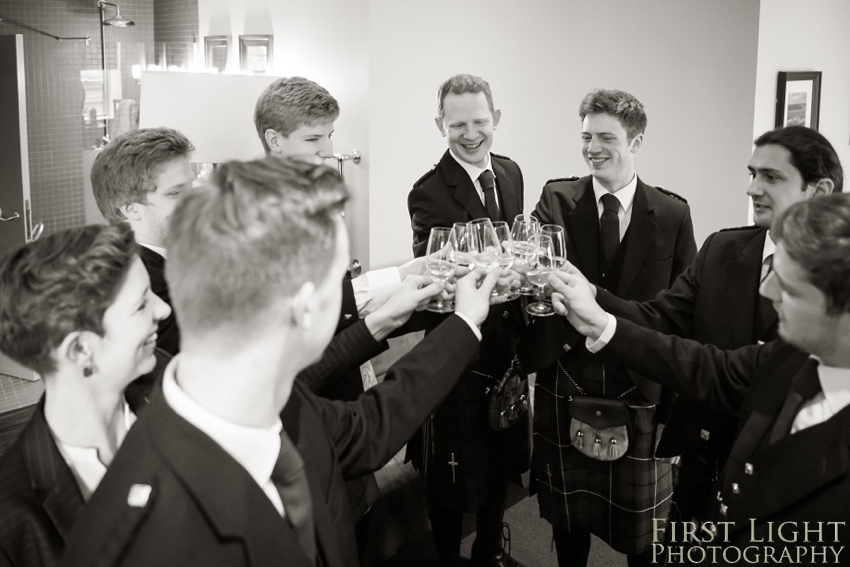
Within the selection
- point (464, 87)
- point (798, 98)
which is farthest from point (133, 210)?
point (798, 98)

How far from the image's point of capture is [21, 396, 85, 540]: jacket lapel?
128cm

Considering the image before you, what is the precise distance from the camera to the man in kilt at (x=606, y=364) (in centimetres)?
264

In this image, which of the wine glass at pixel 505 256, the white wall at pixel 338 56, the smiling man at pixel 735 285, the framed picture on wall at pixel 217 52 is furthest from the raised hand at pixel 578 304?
the framed picture on wall at pixel 217 52

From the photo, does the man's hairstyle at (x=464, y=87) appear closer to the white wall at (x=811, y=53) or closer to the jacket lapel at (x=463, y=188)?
the jacket lapel at (x=463, y=188)

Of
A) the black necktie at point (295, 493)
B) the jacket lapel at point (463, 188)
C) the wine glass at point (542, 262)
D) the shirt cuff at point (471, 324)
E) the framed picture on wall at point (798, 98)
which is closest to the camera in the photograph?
the black necktie at point (295, 493)

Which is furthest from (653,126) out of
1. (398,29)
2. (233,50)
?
(233,50)

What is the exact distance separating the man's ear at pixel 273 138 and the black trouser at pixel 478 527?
54.5 inches

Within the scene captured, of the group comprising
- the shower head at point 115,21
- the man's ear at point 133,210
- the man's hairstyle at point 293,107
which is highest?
the shower head at point 115,21

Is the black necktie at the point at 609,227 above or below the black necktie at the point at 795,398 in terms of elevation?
above

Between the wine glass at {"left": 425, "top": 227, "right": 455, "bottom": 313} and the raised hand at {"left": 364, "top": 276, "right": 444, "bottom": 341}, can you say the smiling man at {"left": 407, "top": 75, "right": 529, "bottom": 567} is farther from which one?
the raised hand at {"left": 364, "top": 276, "right": 444, "bottom": 341}

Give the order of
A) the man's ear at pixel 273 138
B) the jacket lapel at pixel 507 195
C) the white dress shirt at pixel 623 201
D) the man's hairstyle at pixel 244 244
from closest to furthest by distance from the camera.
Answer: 1. the man's hairstyle at pixel 244 244
2. the man's ear at pixel 273 138
3. the white dress shirt at pixel 623 201
4. the jacket lapel at pixel 507 195

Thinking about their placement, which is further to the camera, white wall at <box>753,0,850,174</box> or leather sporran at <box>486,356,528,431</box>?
white wall at <box>753,0,850,174</box>

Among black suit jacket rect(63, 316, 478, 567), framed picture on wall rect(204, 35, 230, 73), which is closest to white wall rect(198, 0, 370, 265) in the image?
framed picture on wall rect(204, 35, 230, 73)

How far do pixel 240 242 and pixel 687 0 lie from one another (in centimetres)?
377
